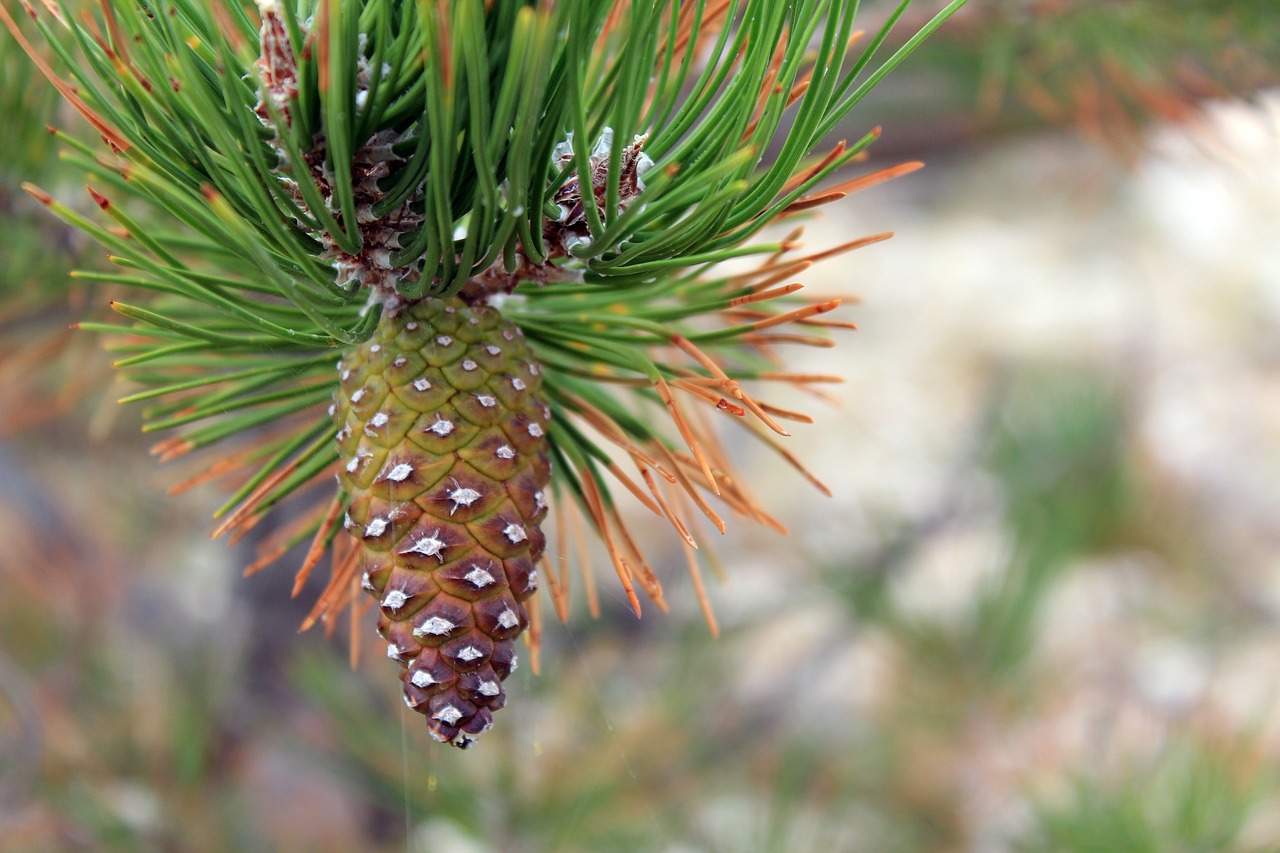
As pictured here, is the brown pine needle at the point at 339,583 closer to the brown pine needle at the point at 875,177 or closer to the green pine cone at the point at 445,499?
the green pine cone at the point at 445,499

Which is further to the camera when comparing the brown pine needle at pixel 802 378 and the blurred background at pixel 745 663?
the blurred background at pixel 745 663

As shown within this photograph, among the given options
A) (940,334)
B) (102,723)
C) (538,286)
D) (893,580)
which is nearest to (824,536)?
(893,580)

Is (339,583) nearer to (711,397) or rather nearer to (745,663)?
(711,397)

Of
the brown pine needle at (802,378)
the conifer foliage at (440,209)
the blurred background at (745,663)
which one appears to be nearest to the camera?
the conifer foliage at (440,209)

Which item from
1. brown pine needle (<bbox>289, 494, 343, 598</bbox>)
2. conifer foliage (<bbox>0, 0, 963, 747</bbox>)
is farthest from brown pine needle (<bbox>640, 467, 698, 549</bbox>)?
brown pine needle (<bbox>289, 494, 343, 598</bbox>)

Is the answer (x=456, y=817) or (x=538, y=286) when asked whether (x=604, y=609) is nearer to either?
(x=456, y=817)

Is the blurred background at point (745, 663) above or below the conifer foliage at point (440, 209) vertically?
below

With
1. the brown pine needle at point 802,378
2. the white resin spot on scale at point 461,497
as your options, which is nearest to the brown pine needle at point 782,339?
the brown pine needle at point 802,378
